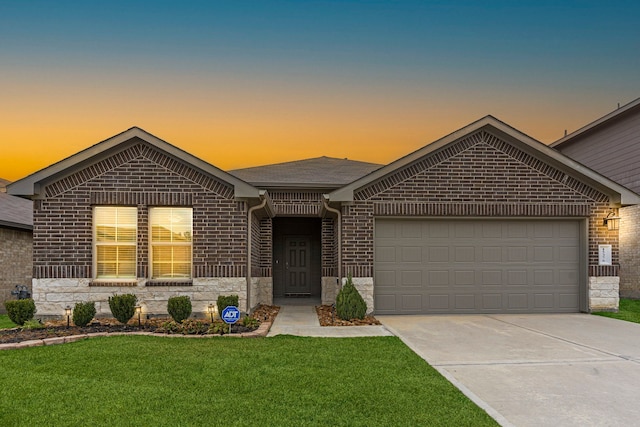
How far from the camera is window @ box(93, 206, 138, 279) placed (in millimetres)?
11102

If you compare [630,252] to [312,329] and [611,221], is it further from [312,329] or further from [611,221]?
[312,329]

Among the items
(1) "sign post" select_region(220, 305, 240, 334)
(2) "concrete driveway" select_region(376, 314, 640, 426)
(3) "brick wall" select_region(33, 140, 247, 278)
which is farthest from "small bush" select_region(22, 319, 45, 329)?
(2) "concrete driveway" select_region(376, 314, 640, 426)

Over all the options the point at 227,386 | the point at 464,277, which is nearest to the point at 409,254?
the point at 464,277

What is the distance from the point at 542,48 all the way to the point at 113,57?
1460 cm

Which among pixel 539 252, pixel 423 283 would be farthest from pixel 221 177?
pixel 539 252

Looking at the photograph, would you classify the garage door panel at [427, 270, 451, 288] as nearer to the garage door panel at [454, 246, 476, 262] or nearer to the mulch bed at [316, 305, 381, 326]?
the garage door panel at [454, 246, 476, 262]

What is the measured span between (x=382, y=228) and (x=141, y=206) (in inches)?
235

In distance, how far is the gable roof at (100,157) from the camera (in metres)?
10.7

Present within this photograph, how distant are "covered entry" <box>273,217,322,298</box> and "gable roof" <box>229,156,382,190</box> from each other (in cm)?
179

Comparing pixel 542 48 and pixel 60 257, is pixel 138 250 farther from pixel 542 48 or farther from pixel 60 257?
pixel 542 48

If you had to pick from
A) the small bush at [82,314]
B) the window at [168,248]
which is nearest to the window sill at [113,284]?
the window at [168,248]

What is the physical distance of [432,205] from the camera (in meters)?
11.8

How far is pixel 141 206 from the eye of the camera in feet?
36.4

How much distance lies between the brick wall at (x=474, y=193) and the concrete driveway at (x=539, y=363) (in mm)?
2234
